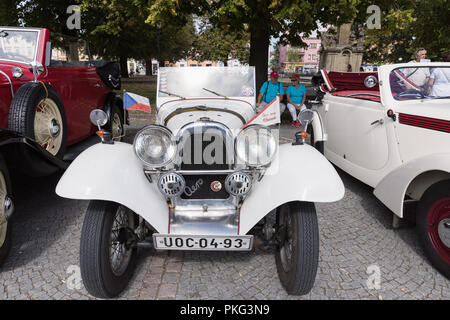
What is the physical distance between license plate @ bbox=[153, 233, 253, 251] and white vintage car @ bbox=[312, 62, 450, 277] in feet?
5.34

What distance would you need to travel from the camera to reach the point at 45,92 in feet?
10.7

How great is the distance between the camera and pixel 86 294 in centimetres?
224

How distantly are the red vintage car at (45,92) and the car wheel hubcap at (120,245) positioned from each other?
1.22 metres

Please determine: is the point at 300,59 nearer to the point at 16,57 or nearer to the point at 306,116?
the point at 16,57

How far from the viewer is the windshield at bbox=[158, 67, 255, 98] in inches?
139

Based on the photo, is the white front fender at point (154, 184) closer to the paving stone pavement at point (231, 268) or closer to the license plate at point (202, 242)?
the license plate at point (202, 242)

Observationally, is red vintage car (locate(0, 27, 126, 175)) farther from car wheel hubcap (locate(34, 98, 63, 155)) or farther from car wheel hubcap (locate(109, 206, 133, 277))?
car wheel hubcap (locate(109, 206, 133, 277))

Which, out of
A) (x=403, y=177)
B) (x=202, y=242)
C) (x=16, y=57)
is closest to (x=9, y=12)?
(x=16, y=57)

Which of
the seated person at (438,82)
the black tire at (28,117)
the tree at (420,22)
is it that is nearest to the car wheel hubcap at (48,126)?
the black tire at (28,117)

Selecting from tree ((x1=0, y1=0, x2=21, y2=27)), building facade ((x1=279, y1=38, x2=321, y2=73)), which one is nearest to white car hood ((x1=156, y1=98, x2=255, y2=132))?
tree ((x1=0, y1=0, x2=21, y2=27))

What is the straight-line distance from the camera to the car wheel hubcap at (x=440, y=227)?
2451mm
